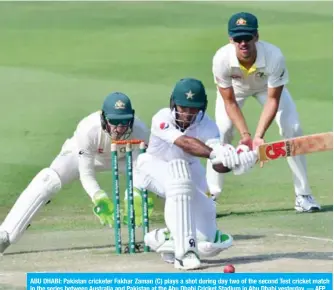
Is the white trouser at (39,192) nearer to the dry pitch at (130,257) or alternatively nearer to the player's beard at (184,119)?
the dry pitch at (130,257)

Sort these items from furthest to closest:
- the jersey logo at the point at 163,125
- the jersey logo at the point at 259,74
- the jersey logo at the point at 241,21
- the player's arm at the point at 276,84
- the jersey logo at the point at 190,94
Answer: the jersey logo at the point at 259,74
the player's arm at the point at 276,84
the jersey logo at the point at 241,21
the jersey logo at the point at 163,125
the jersey logo at the point at 190,94

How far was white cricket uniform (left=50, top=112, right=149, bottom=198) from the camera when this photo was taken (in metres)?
8.39

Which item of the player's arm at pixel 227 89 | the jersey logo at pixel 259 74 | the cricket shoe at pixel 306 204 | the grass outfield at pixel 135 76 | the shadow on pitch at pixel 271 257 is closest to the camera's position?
the shadow on pitch at pixel 271 257

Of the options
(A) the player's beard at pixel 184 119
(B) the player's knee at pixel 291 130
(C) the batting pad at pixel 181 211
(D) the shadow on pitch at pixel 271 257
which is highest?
(B) the player's knee at pixel 291 130

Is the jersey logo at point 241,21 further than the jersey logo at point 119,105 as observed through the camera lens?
Yes

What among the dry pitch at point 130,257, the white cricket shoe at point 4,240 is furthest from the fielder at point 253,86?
the white cricket shoe at point 4,240

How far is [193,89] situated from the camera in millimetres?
7285

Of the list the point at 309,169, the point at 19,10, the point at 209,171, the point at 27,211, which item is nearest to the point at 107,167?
the point at 27,211

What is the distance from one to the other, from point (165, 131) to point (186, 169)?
27 centimetres

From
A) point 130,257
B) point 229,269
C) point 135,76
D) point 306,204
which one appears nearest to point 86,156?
point 130,257

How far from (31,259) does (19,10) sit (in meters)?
9.49

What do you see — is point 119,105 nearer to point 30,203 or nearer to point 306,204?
point 30,203

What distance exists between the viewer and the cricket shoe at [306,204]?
31.3 feet

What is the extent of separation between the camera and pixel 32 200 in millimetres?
8414
